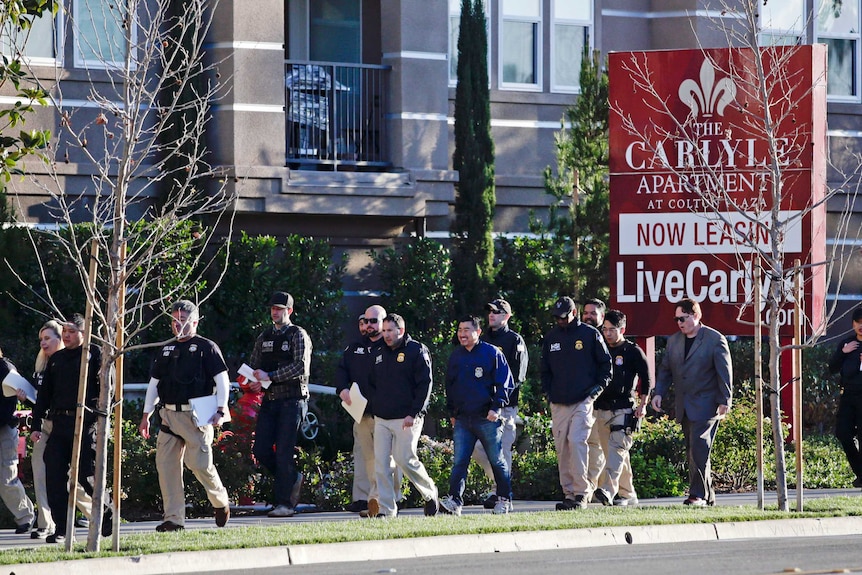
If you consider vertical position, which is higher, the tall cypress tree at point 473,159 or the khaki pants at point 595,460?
the tall cypress tree at point 473,159

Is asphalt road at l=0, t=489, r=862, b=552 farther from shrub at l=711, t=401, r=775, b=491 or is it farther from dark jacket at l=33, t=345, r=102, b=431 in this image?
dark jacket at l=33, t=345, r=102, b=431

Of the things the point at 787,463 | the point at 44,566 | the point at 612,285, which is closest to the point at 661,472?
the point at 787,463

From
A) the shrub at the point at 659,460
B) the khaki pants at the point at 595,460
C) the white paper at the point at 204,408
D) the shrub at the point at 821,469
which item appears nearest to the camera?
the white paper at the point at 204,408

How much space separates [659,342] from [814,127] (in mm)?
5122

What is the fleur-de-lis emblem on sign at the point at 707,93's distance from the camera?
18500 millimetres

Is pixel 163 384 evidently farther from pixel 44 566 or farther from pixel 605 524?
pixel 605 524

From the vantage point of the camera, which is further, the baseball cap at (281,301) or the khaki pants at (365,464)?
the khaki pants at (365,464)

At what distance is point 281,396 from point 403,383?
4.05 ft

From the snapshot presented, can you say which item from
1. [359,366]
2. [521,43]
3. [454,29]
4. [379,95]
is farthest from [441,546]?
[521,43]

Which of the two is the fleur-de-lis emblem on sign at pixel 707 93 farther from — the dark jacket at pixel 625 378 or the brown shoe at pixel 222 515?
the brown shoe at pixel 222 515

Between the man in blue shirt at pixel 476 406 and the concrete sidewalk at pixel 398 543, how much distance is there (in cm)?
67

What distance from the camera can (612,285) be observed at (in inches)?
736

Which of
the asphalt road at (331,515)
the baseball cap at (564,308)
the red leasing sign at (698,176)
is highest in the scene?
the red leasing sign at (698,176)

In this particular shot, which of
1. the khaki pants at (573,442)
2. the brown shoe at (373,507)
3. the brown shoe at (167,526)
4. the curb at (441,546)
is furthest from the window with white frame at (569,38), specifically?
the brown shoe at (167,526)
